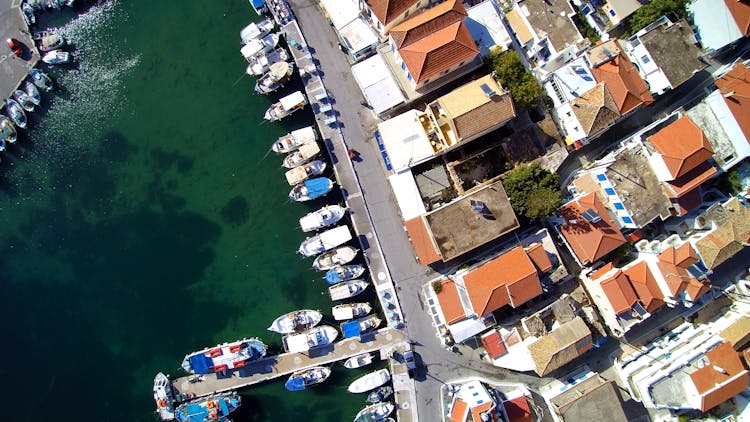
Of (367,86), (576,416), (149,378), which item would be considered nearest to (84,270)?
(149,378)

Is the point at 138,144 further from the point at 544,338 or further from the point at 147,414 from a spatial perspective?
the point at 544,338

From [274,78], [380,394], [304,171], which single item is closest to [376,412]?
[380,394]

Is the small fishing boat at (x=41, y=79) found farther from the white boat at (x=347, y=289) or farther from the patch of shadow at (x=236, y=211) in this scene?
the white boat at (x=347, y=289)

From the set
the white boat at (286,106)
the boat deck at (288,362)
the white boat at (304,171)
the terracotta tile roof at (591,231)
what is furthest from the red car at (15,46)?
the terracotta tile roof at (591,231)

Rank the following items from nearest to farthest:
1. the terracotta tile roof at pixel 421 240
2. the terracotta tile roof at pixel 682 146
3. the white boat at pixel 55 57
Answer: the terracotta tile roof at pixel 682 146
the terracotta tile roof at pixel 421 240
the white boat at pixel 55 57

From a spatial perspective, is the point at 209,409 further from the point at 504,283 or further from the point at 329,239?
the point at 504,283

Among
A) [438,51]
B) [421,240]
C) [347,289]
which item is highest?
[438,51]
